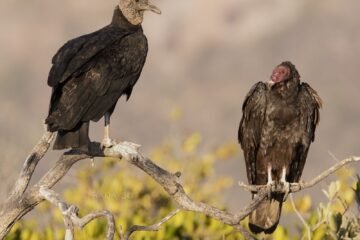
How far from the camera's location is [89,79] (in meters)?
6.90

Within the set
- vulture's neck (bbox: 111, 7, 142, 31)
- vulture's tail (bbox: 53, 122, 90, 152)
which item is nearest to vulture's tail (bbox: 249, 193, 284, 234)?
vulture's neck (bbox: 111, 7, 142, 31)

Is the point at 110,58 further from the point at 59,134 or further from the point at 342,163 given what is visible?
the point at 342,163

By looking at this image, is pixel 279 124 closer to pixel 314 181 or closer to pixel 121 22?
pixel 121 22

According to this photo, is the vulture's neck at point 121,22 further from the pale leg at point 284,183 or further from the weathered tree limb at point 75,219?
the weathered tree limb at point 75,219

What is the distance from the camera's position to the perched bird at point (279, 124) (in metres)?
8.02

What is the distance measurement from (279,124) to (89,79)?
1.95 metres

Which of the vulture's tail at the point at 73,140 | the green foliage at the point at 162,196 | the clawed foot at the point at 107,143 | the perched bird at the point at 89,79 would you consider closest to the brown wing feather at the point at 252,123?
the green foliage at the point at 162,196

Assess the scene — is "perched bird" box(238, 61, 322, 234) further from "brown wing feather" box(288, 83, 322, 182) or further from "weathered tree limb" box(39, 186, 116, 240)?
"weathered tree limb" box(39, 186, 116, 240)

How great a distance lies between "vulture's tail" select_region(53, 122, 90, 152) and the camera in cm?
639

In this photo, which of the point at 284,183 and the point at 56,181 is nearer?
the point at 56,181

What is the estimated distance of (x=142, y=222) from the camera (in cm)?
921

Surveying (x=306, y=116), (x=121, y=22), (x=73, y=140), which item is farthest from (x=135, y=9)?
(x=73, y=140)

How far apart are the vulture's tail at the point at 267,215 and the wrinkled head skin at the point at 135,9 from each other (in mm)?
1969

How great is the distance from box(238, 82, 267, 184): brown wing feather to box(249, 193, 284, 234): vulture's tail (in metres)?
0.30
